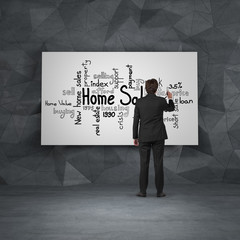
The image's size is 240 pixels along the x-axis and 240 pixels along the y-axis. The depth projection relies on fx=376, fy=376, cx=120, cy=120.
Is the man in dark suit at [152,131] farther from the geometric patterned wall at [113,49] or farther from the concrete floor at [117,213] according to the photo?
the geometric patterned wall at [113,49]

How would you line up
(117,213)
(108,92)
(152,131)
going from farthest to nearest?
(108,92) < (152,131) < (117,213)

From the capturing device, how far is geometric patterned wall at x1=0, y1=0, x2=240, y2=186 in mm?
5184

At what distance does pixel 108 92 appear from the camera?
198 inches

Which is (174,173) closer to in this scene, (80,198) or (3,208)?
(80,198)

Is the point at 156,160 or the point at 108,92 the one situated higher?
the point at 108,92

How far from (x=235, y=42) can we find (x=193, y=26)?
24.8 inches

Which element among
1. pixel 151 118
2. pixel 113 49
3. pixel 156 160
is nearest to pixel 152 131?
pixel 151 118

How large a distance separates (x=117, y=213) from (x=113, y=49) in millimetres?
2600

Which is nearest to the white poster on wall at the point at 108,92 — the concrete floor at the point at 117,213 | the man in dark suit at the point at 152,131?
the concrete floor at the point at 117,213

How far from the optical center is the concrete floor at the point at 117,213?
271 centimetres

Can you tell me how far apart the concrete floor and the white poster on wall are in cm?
72

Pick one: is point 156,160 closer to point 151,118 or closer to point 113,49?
point 151,118

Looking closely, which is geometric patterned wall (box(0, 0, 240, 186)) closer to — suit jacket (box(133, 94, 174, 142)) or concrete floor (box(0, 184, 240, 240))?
concrete floor (box(0, 184, 240, 240))

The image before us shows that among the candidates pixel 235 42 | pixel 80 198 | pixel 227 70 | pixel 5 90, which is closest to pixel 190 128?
pixel 227 70
